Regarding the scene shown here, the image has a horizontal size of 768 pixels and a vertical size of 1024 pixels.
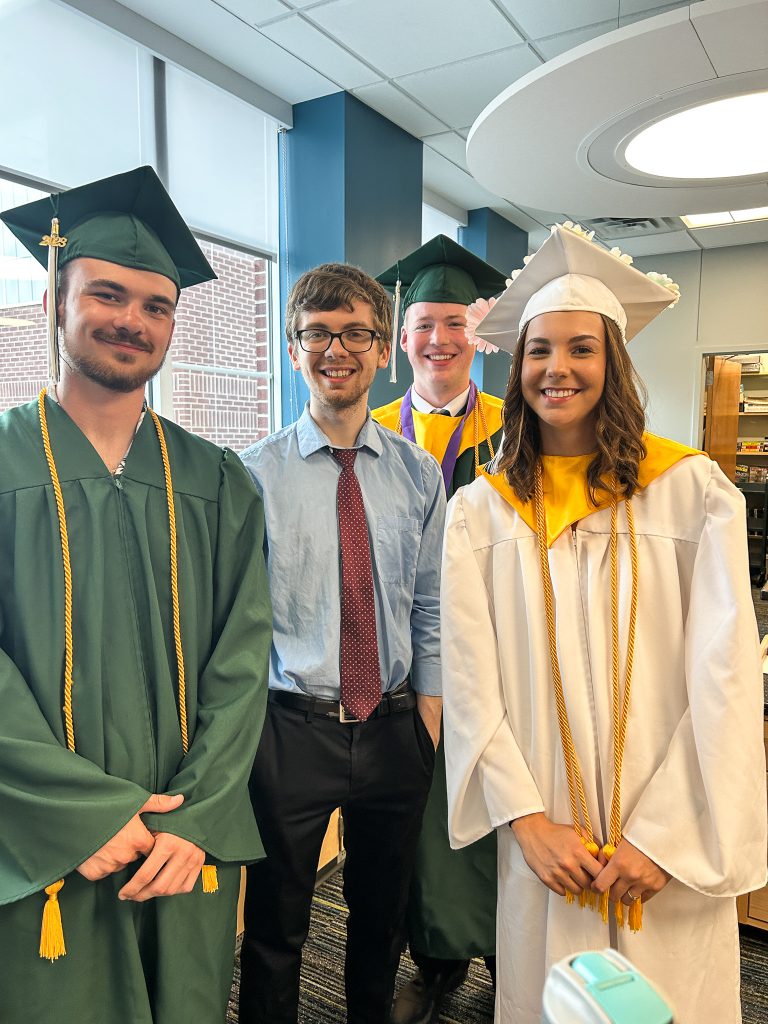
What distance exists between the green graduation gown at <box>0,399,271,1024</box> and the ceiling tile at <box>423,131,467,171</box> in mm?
4182

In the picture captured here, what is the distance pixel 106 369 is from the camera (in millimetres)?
1348

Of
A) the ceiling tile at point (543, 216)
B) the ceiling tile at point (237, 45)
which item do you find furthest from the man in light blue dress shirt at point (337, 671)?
the ceiling tile at point (543, 216)

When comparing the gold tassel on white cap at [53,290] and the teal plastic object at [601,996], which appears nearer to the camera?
the teal plastic object at [601,996]

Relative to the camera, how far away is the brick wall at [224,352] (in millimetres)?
4117

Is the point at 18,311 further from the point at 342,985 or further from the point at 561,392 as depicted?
the point at 342,985

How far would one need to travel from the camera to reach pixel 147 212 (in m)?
1.41

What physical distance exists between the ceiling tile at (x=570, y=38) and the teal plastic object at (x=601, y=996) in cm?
423

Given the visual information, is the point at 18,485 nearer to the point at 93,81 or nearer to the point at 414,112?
the point at 93,81

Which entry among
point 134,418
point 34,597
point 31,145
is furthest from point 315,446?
point 31,145

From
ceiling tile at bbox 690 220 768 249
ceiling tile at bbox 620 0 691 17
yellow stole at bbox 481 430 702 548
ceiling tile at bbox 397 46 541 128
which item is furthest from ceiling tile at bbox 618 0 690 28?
ceiling tile at bbox 690 220 768 249

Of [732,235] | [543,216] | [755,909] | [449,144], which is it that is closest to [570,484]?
[755,909]

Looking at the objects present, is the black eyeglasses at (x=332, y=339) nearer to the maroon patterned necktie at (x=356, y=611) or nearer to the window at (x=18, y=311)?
the maroon patterned necktie at (x=356, y=611)

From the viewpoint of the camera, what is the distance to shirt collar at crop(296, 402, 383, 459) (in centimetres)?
177

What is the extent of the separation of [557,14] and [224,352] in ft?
7.90
